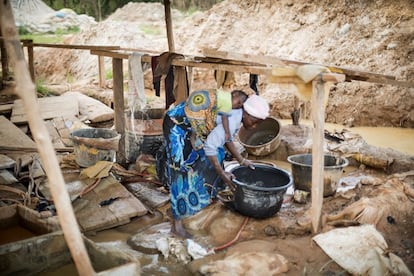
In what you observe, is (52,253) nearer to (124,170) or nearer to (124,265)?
(124,265)

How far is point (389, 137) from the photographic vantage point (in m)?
8.89

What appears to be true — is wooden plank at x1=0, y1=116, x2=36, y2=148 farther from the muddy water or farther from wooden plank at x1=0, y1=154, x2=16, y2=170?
the muddy water

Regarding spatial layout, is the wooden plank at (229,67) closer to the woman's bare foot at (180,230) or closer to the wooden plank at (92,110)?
the woman's bare foot at (180,230)

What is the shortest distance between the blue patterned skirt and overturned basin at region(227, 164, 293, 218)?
14.2 inches

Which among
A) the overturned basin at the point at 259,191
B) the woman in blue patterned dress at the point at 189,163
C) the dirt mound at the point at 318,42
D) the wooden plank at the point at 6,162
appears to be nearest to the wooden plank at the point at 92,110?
the wooden plank at the point at 6,162

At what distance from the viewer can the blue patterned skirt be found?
14.0ft

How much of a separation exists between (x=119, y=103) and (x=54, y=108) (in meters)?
2.40

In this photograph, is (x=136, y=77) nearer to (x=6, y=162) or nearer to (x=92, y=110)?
(x=6, y=162)

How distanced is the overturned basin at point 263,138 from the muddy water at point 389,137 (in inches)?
73.4

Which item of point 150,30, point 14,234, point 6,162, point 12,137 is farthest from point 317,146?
point 150,30

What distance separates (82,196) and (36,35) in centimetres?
1684

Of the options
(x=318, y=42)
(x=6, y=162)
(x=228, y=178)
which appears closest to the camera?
(x=228, y=178)

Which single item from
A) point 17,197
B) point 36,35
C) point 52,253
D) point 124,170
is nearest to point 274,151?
point 124,170

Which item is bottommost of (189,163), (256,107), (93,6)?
(189,163)
